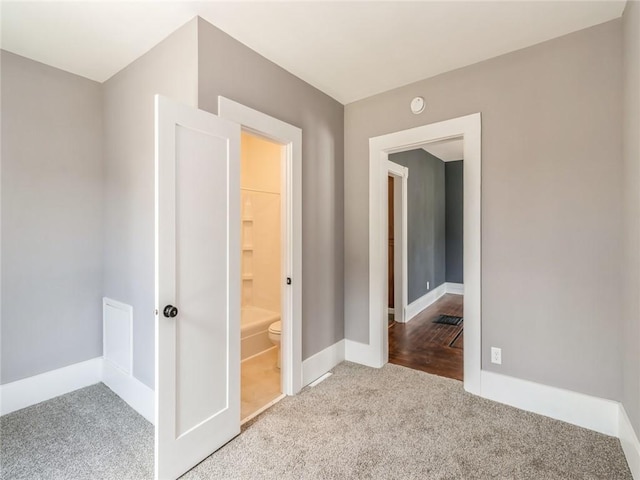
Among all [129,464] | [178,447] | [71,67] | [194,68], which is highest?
[71,67]

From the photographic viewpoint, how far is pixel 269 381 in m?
2.76

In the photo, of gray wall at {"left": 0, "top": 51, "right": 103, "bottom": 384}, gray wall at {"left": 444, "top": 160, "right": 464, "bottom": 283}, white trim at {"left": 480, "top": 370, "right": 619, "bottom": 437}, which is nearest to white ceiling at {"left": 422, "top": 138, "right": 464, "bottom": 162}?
gray wall at {"left": 444, "top": 160, "right": 464, "bottom": 283}

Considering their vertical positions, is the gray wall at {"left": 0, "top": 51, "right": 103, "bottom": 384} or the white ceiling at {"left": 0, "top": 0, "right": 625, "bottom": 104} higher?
the white ceiling at {"left": 0, "top": 0, "right": 625, "bottom": 104}

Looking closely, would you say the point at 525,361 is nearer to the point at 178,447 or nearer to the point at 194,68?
the point at 178,447

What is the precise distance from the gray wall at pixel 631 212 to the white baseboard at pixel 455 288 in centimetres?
431

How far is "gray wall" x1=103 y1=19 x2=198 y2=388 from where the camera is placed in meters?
2.01

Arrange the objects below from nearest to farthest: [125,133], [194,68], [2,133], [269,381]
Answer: [194,68] < [2,133] < [125,133] < [269,381]

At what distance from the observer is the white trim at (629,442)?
1.59 meters

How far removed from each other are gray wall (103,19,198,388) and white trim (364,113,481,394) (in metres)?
1.77

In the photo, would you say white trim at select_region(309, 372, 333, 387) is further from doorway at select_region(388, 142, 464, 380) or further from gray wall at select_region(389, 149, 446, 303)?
gray wall at select_region(389, 149, 446, 303)

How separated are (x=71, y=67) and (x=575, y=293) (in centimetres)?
414

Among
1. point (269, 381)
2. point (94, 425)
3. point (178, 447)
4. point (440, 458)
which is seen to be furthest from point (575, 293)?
point (94, 425)

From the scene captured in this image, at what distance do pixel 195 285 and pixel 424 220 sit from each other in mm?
4389

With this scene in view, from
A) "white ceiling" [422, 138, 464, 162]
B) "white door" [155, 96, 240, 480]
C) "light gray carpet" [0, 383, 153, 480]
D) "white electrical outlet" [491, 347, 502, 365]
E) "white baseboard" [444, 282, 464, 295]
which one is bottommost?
"light gray carpet" [0, 383, 153, 480]
